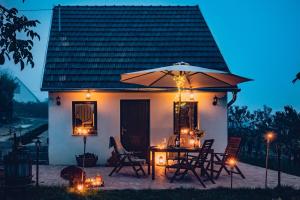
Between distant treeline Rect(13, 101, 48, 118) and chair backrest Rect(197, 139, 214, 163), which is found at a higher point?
distant treeline Rect(13, 101, 48, 118)

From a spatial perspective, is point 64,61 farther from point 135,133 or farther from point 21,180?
point 21,180

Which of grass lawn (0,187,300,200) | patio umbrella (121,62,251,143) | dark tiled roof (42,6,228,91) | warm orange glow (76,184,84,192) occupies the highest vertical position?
dark tiled roof (42,6,228,91)

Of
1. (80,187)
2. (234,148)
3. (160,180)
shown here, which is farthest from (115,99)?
(80,187)

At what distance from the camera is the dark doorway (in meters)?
13.5

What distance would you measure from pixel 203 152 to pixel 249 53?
13919 centimetres

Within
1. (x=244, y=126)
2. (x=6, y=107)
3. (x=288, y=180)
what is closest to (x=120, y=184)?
(x=288, y=180)

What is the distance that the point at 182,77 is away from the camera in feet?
34.2

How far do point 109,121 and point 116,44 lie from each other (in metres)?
3.13

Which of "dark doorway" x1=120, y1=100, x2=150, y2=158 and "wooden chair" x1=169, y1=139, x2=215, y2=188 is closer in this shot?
"wooden chair" x1=169, y1=139, x2=215, y2=188

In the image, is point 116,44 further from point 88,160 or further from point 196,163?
point 196,163

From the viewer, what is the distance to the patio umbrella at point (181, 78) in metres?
10.1

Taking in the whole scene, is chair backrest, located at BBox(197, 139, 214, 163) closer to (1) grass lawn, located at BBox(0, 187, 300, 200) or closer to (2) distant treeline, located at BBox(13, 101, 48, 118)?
(1) grass lawn, located at BBox(0, 187, 300, 200)

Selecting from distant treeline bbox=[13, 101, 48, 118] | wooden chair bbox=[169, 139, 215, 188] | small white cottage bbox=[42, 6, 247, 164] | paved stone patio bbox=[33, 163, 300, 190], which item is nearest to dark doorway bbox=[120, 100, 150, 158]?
small white cottage bbox=[42, 6, 247, 164]

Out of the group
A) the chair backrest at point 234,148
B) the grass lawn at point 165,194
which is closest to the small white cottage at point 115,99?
the chair backrest at point 234,148
